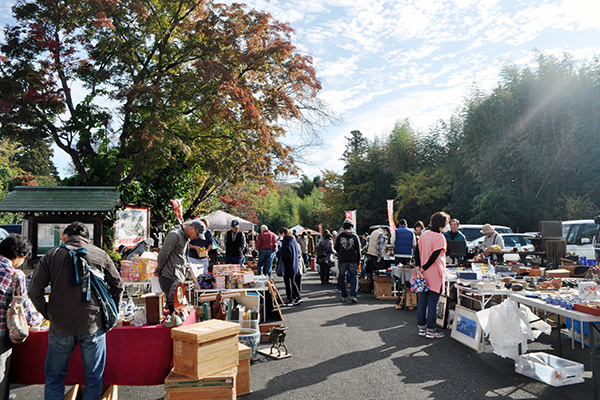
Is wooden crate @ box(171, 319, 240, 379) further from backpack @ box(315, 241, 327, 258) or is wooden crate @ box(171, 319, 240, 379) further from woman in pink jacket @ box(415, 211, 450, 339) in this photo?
backpack @ box(315, 241, 327, 258)

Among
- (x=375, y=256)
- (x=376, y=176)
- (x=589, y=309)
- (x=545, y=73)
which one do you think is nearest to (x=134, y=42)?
(x=375, y=256)

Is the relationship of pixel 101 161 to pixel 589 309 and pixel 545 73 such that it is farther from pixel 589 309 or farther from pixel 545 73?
pixel 545 73

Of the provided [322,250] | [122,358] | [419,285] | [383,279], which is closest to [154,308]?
[122,358]

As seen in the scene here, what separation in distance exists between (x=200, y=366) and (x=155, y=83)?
350 inches

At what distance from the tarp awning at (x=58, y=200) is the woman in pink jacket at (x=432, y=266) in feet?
21.9

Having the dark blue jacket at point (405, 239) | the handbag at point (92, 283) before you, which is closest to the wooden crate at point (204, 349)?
the handbag at point (92, 283)

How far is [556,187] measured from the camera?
1859 cm

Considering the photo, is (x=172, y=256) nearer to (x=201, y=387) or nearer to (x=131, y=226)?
(x=201, y=387)

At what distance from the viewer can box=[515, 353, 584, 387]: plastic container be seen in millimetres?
3746

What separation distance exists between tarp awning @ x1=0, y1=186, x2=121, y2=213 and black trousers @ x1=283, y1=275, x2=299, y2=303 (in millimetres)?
4145

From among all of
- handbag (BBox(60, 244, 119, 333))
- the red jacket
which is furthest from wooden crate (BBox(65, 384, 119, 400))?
the red jacket

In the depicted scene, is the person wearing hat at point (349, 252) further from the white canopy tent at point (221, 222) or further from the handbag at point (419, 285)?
the white canopy tent at point (221, 222)

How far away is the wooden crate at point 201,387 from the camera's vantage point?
3023 mm

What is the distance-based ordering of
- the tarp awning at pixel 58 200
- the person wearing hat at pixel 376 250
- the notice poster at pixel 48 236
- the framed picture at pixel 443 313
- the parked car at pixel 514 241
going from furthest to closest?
the parked car at pixel 514 241 < the person wearing hat at pixel 376 250 < the notice poster at pixel 48 236 < the tarp awning at pixel 58 200 < the framed picture at pixel 443 313
